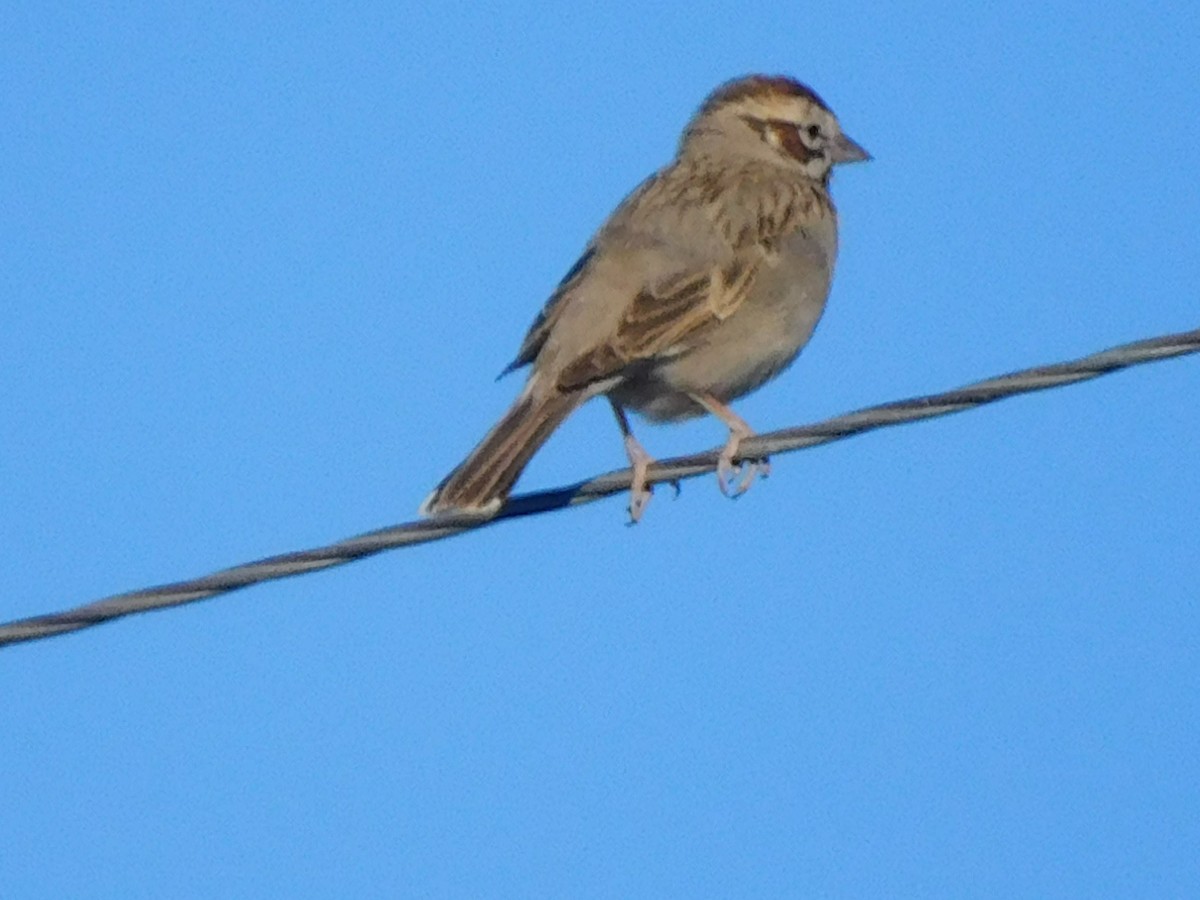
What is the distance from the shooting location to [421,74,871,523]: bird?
844 centimetres

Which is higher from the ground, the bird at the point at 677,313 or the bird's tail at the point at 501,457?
the bird at the point at 677,313

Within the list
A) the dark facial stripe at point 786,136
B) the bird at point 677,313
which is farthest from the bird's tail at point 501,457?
the dark facial stripe at point 786,136

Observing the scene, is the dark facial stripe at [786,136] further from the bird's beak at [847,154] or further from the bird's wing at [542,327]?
the bird's wing at [542,327]

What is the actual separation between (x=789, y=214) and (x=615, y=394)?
1.17 meters

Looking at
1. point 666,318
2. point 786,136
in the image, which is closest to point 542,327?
point 666,318

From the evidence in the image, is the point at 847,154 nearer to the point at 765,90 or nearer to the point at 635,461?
the point at 765,90

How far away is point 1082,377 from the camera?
5996 mm

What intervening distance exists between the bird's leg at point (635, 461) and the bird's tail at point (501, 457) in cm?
38

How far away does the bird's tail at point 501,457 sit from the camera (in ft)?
25.1

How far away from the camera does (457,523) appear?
6.37 m

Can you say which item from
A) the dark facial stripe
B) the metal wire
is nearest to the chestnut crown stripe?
the dark facial stripe

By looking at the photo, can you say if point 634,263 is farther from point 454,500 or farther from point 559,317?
point 454,500

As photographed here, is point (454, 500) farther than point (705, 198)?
No

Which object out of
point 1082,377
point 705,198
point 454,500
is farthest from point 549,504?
point 705,198
